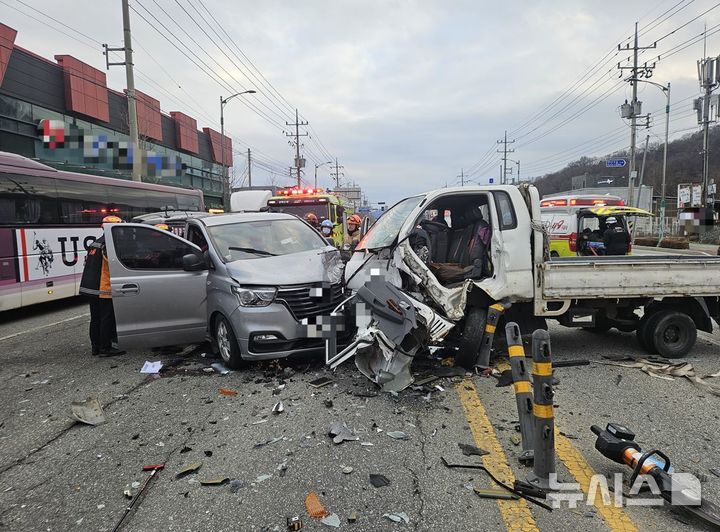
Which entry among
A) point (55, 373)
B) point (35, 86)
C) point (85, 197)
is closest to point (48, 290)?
point (85, 197)

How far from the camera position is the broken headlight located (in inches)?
210

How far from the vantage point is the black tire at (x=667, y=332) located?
5852 millimetres

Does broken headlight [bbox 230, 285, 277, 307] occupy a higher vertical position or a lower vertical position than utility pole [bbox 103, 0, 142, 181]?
lower

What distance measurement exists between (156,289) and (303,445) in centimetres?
332

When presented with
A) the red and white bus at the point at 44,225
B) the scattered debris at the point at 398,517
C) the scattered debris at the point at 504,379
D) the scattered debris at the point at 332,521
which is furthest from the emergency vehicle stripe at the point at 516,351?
the red and white bus at the point at 44,225

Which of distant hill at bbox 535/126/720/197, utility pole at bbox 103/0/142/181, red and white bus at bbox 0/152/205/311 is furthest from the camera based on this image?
distant hill at bbox 535/126/720/197

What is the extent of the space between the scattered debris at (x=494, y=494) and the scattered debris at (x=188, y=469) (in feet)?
6.42

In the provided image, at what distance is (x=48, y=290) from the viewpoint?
1047 cm

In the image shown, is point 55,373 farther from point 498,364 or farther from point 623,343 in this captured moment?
point 623,343

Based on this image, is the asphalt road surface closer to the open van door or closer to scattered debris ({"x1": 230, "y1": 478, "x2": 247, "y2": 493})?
scattered debris ({"x1": 230, "y1": 478, "x2": 247, "y2": 493})

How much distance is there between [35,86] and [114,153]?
6.38 meters

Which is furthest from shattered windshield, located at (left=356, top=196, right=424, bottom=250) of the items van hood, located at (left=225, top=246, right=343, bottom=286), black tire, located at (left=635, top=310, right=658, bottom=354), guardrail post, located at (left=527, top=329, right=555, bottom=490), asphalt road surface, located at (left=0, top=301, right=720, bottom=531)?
black tire, located at (left=635, top=310, right=658, bottom=354)

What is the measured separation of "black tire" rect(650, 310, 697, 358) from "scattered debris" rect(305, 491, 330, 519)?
192 inches

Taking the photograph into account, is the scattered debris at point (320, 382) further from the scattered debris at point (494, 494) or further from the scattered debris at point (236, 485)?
the scattered debris at point (494, 494)
